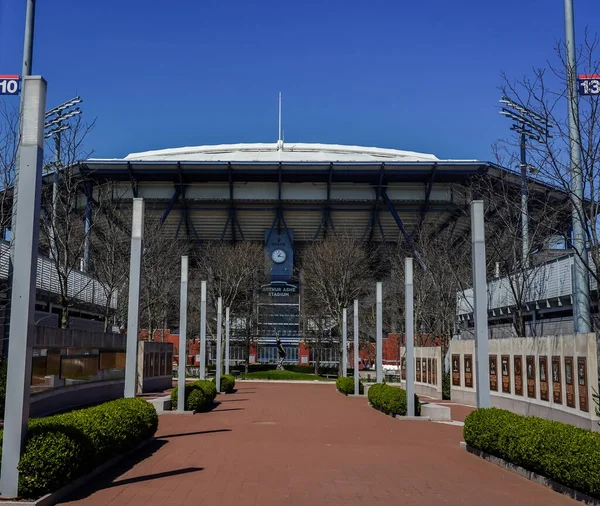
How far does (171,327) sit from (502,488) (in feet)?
208

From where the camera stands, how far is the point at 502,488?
10.2 m

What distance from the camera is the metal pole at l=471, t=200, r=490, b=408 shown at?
1412 centimetres

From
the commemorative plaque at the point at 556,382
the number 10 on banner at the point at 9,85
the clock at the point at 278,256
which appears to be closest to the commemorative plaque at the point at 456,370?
the commemorative plaque at the point at 556,382

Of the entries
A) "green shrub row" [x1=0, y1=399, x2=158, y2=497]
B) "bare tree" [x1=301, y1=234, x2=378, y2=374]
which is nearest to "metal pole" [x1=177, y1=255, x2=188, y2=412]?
"green shrub row" [x1=0, y1=399, x2=158, y2=497]

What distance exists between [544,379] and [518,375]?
243 cm

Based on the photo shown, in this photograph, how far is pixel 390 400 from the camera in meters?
22.6

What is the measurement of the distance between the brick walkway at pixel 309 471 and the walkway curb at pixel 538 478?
0.38ft

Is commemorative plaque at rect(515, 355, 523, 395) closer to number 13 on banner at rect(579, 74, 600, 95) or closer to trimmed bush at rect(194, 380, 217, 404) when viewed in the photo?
number 13 on banner at rect(579, 74, 600, 95)

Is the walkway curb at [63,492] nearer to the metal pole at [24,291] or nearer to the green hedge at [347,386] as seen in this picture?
the metal pole at [24,291]

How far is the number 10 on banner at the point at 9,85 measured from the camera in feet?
56.7

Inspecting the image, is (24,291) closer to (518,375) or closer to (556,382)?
(556,382)

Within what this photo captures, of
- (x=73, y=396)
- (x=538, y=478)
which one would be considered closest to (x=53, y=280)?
(x=73, y=396)

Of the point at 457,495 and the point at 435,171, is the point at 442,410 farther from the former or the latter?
the point at 435,171

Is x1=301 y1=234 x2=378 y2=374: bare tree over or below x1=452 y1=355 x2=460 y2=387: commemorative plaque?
over
